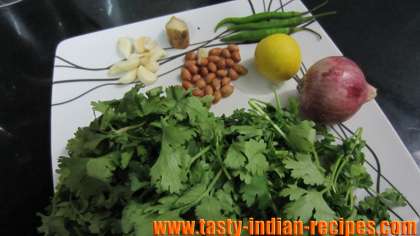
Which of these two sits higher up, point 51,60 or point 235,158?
point 51,60

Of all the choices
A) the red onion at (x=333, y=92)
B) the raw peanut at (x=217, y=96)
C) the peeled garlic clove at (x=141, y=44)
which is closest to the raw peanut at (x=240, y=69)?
the raw peanut at (x=217, y=96)

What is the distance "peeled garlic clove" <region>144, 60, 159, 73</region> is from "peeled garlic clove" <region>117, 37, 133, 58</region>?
0.09 meters

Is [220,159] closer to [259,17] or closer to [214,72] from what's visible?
[214,72]

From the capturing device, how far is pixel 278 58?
3.71ft

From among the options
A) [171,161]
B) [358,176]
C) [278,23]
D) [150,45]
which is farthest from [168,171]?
[278,23]

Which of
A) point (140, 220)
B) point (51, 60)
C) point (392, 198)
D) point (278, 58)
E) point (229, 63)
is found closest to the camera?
point (140, 220)

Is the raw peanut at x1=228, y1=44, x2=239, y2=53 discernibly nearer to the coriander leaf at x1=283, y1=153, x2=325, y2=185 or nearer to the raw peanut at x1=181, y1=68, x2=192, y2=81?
the raw peanut at x1=181, y1=68, x2=192, y2=81

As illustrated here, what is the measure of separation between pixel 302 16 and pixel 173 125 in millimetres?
792

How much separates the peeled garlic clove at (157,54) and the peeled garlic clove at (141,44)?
4cm

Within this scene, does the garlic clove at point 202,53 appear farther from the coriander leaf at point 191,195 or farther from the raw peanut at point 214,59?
the coriander leaf at point 191,195

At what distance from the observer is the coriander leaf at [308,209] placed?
73cm

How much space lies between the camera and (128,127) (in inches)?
31.9

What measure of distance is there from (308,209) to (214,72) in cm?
64

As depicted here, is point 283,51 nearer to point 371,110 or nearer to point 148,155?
point 371,110
